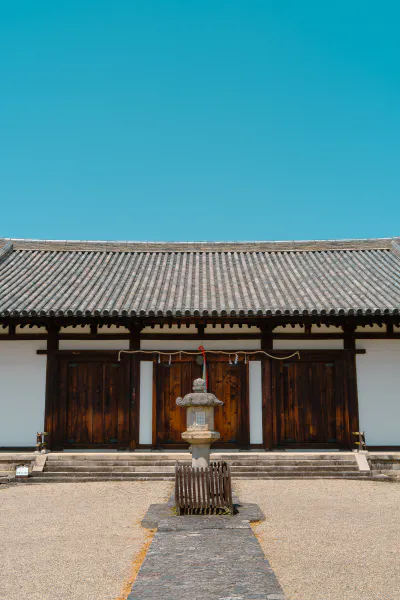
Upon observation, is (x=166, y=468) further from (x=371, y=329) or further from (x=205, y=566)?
(x=205, y=566)

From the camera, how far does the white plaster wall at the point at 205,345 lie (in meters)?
13.8

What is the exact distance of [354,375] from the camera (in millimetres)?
13602

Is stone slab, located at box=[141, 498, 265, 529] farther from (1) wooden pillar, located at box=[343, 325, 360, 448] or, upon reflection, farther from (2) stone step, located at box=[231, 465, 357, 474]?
(1) wooden pillar, located at box=[343, 325, 360, 448]

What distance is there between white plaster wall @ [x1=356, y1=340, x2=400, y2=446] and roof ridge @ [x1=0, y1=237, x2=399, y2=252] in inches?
237

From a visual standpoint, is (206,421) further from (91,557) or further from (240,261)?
(240,261)

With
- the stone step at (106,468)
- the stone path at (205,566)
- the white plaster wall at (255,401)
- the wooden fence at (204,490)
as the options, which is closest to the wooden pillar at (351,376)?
the white plaster wall at (255,401)

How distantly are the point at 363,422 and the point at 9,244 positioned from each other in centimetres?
1283

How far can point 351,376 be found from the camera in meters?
13.6

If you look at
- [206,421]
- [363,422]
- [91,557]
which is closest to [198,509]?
[206,421]

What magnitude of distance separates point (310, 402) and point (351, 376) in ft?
4.07

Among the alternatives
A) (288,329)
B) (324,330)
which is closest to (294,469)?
(288,329)

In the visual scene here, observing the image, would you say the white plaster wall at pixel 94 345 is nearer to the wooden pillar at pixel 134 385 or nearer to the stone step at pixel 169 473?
the wooden pillar at pixel 134 385

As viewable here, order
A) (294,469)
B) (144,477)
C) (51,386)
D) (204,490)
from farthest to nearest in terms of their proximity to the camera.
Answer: (51,386)
(294,469)
(144,477)
(204,490)

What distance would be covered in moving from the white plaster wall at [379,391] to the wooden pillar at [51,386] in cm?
778
